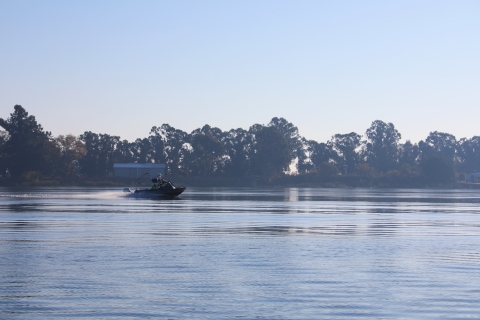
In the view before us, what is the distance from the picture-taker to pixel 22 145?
156m

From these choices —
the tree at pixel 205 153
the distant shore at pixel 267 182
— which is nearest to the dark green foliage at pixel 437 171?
Result: the distant shore at pixel 267 182

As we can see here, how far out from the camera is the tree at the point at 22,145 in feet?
507

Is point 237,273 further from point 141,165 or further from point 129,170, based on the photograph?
point 141,165

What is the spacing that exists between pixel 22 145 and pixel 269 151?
6241 centimetres

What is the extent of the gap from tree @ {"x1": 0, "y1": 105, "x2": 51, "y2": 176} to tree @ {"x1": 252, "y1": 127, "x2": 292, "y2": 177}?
180 feet

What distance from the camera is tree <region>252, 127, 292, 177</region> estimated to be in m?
187

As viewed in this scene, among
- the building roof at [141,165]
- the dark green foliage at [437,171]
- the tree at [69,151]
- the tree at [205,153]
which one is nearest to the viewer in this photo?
the tree at [69,151]

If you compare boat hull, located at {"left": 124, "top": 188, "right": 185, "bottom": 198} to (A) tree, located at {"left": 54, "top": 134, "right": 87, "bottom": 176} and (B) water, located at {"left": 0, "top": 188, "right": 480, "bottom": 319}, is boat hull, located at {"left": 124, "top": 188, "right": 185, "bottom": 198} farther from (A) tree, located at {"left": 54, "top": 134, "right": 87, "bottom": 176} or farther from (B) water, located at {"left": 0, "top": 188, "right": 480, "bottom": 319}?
(A) tree, located at {"left": 54, "top": 134, "right": 87, "bottom": 176}

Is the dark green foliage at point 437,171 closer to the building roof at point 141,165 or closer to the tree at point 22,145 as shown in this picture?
the building roof at point 141,165

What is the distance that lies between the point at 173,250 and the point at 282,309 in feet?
36.9

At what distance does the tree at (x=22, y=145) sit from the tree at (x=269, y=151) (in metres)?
55.0

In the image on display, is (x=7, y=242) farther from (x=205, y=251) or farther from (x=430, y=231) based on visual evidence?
(x=430, y=231)

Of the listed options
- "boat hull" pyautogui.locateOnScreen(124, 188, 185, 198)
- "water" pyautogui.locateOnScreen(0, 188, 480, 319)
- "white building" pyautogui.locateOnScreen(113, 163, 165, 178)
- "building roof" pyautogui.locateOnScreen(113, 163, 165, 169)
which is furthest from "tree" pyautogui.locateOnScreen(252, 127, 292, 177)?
"water" pyautogui.locateOnScreen(0, 188, 480, 319)

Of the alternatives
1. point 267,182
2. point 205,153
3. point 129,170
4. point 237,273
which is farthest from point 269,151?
point 237,273
